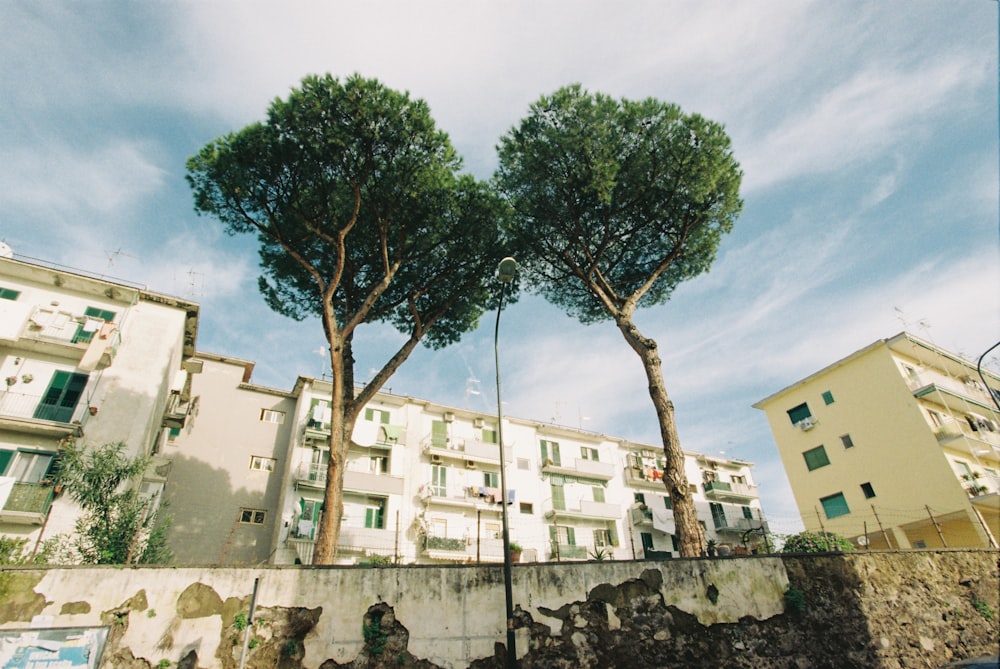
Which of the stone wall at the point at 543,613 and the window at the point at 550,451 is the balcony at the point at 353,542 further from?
the stone wall at the point at 543,613

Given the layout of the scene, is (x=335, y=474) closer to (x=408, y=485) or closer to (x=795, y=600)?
(x=795, y=600)

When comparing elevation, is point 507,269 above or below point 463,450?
below

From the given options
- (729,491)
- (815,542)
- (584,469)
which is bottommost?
(815,542)

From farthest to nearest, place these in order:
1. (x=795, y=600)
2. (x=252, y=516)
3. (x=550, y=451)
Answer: (x=550, y=451), (x=252, y=516), (x=795, y=600)

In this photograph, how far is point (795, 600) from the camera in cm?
1129

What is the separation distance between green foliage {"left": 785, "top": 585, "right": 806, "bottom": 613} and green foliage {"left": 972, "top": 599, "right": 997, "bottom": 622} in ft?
18.7

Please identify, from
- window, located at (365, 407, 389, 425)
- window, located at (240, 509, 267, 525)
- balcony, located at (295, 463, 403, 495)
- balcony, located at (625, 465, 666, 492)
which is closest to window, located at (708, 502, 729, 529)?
balcony, located at (625, 465, 666, 492)

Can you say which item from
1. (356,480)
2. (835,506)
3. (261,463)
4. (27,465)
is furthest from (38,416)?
(835,506)

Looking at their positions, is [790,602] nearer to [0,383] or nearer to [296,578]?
[296,578]

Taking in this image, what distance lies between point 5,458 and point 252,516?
34.1ft

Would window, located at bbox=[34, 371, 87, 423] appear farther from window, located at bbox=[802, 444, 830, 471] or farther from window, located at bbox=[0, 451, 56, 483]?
window, located at bbox=[802, 444, 830, 471]

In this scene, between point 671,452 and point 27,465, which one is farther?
point 27,465

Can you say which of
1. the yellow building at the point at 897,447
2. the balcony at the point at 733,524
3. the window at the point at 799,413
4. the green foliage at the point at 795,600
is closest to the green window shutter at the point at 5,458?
the green foliage at the point at 795,600

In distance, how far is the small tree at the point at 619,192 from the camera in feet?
60.5
